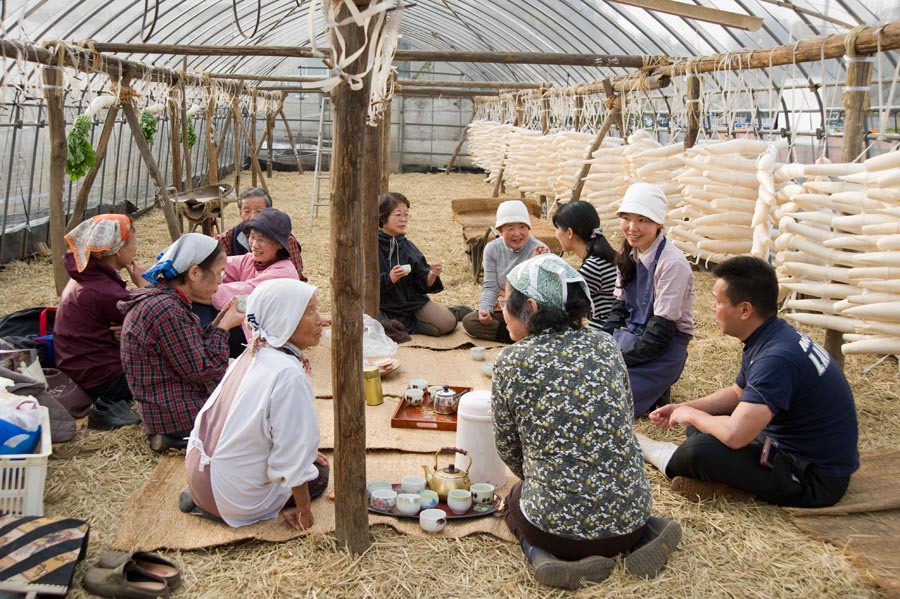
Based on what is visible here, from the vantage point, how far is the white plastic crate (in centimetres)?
299

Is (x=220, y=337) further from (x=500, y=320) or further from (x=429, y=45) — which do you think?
(x=429, y=45)

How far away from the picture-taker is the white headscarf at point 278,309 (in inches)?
115

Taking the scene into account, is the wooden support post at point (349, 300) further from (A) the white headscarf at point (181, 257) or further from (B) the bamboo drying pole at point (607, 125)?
(B) the bamboo drying pole at point (607, 125)

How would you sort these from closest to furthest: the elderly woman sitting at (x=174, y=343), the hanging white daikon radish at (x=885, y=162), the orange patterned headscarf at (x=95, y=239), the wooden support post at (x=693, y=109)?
the elderly woman sitting at (x=174, y=343) < the orange patterned headscarf at (x=95, y=239) < the hanging white daikon radish at (x=885, y=162) < the wooden support post at (x=693, y=109)

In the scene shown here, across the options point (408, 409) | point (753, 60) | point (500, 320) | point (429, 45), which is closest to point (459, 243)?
point (500, 320)

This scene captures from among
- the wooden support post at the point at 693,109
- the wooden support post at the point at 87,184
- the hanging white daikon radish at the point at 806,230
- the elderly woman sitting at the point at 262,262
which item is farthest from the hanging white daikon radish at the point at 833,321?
the wooden support post at the point at 87,184

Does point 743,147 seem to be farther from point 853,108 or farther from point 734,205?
point 853,108


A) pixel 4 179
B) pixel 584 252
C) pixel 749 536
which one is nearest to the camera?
pixel 749 536

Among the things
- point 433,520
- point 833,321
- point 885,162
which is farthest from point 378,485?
point 885,162

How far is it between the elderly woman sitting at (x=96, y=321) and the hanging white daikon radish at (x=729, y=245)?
4.01 m

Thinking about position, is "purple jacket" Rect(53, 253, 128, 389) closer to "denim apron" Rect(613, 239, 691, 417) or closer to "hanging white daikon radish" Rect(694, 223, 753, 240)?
"denim apron" Rect(613, 239, 691, 417)

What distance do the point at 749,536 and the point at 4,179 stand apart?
8005 mm

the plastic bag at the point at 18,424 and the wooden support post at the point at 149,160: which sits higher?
the wooden support post at the point at 149,160

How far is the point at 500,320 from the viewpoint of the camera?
5941 mm
